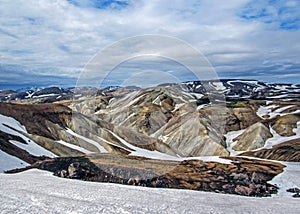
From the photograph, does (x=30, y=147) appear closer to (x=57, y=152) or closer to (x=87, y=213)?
(x=57, y=152)

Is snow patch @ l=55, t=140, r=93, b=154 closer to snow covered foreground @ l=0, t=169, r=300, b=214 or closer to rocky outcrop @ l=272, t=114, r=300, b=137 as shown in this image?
snow covered foreground @ l=0, t=169, r=300, b=214

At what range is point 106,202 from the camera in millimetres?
11133

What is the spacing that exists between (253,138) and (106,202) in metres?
65.0

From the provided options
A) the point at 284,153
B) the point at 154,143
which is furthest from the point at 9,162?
the point at 284,153

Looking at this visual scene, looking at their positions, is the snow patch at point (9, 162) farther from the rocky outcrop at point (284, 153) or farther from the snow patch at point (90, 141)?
the rocky outcrop at point (284, 153)

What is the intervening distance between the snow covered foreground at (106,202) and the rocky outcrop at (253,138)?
56.0m

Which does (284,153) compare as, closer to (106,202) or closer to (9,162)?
(9,162)

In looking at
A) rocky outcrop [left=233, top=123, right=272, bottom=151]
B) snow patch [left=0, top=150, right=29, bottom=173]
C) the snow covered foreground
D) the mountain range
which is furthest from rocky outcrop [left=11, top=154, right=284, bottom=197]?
rocky outcrop [left=233, top=123, right=272, bottom=151]

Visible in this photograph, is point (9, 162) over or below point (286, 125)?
over

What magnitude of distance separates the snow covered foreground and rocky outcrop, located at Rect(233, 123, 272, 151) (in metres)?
56.0

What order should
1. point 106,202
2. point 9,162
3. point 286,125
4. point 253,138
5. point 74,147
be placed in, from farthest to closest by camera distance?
point 286,125 → point 253,138 → point 74,147 → point 9,162 → point 106,202

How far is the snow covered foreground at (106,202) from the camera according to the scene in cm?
995

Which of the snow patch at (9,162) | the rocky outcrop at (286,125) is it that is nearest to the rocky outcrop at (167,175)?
the snow patch at (9,162)

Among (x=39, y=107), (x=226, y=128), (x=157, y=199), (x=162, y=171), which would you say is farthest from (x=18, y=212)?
(x=226, y=128)
